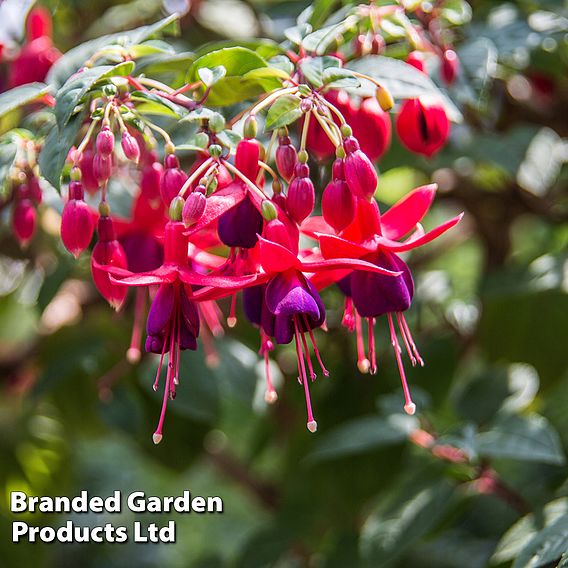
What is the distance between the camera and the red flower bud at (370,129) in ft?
2.48

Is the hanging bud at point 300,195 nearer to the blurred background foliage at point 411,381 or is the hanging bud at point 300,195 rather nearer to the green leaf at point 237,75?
the green leaf at point 237,75

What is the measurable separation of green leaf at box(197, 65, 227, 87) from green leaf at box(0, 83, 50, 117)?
14 cm

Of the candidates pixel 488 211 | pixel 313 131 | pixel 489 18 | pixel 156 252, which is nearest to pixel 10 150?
pixel 156 252

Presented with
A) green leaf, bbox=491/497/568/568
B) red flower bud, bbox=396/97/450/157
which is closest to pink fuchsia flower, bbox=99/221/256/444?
red flower bud, bbox=396/97/450/157

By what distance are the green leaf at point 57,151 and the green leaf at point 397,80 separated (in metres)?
0.25

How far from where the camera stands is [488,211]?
58.5 inches

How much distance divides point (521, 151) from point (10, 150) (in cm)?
69

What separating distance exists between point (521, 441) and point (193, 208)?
500mm

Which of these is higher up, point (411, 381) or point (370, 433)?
point (370, 433)

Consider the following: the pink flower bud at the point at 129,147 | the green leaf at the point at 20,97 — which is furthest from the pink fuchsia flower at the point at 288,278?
the green leaf at the point at 20,97

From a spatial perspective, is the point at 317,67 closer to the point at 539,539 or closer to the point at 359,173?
the point at 359,173

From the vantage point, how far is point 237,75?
2.28ft

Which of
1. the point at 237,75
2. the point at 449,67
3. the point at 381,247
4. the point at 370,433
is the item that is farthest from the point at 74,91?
the point at 370,433

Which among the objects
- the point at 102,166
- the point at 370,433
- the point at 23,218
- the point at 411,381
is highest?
the point at 102,166
